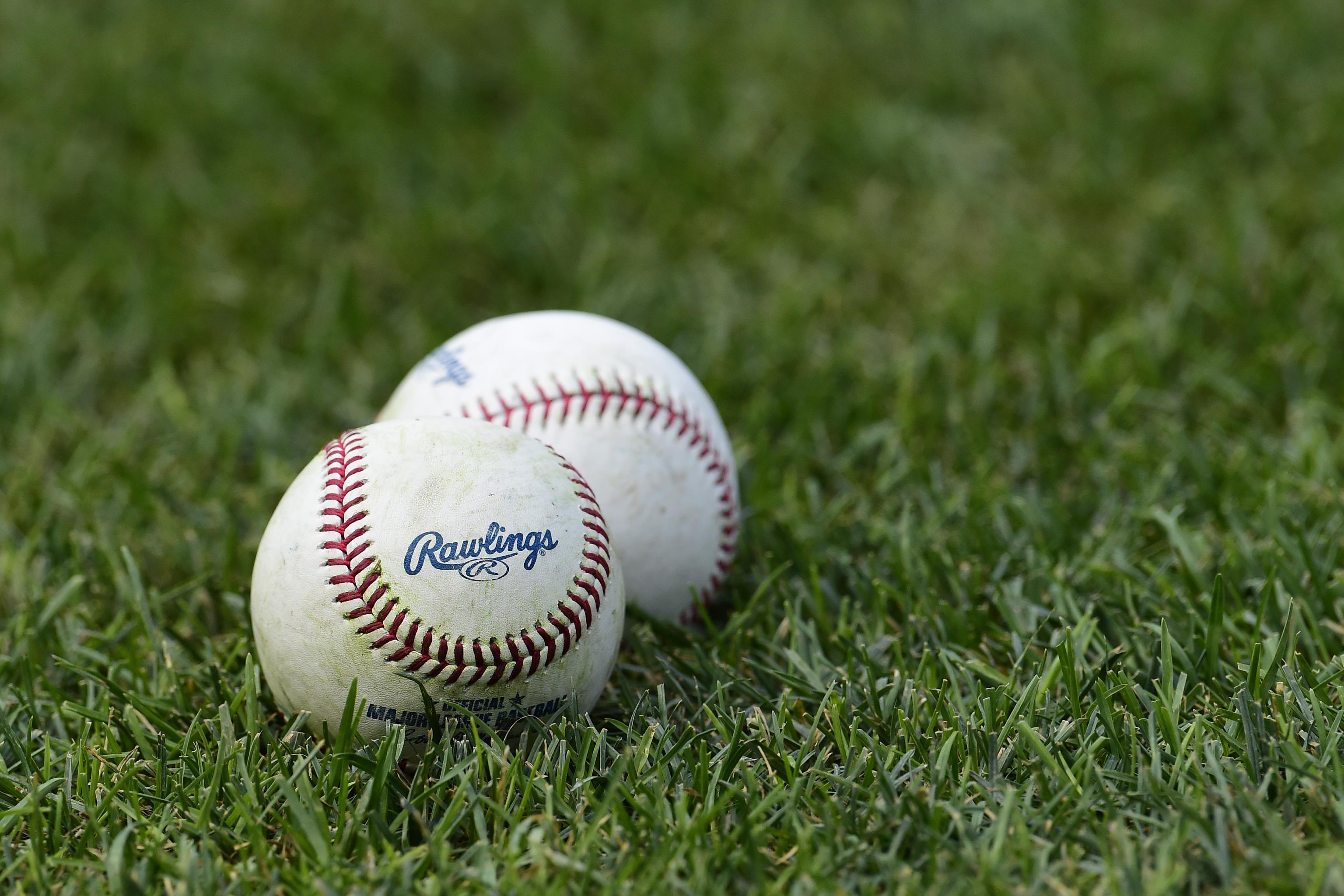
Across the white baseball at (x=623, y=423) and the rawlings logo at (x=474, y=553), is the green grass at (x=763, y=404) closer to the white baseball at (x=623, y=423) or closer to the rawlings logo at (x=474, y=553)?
the white baseball at (x=623, y=423)

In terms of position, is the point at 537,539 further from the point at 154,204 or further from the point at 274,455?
the point at 154,204

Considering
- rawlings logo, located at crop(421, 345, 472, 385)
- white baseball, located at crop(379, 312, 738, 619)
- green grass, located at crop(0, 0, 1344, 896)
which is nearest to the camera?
green grass, located at crop(0, 0, 1344, 896)

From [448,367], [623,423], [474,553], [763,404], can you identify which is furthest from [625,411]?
[763,404]

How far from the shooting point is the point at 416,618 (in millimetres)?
2338

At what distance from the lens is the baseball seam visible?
2.83 meters

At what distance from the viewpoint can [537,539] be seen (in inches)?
94.6

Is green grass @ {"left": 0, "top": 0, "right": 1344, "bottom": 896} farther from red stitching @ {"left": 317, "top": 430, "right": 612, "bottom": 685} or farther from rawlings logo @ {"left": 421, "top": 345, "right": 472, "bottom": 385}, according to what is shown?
rawlings logo @ {"left": 421, "top": 345, "right": 472, "bottom": 385}

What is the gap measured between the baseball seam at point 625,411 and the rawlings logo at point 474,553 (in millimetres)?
484

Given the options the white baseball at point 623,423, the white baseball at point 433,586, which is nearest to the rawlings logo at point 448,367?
the white baseball at point 623,423

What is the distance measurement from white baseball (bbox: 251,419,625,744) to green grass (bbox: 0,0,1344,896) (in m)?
0.11

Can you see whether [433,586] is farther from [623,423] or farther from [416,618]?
[623,423]

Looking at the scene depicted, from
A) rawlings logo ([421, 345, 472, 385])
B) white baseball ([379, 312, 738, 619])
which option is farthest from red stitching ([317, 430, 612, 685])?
rawlings logo ([421, 345, 472, 385])

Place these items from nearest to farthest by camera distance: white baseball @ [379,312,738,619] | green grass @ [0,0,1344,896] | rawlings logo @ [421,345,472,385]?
green grass @ [0,0,1344,896] < white baseball @ [379,312,738,619] < rawlings logo @ [421,345,472,385]

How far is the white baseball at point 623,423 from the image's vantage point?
9.21 feet
